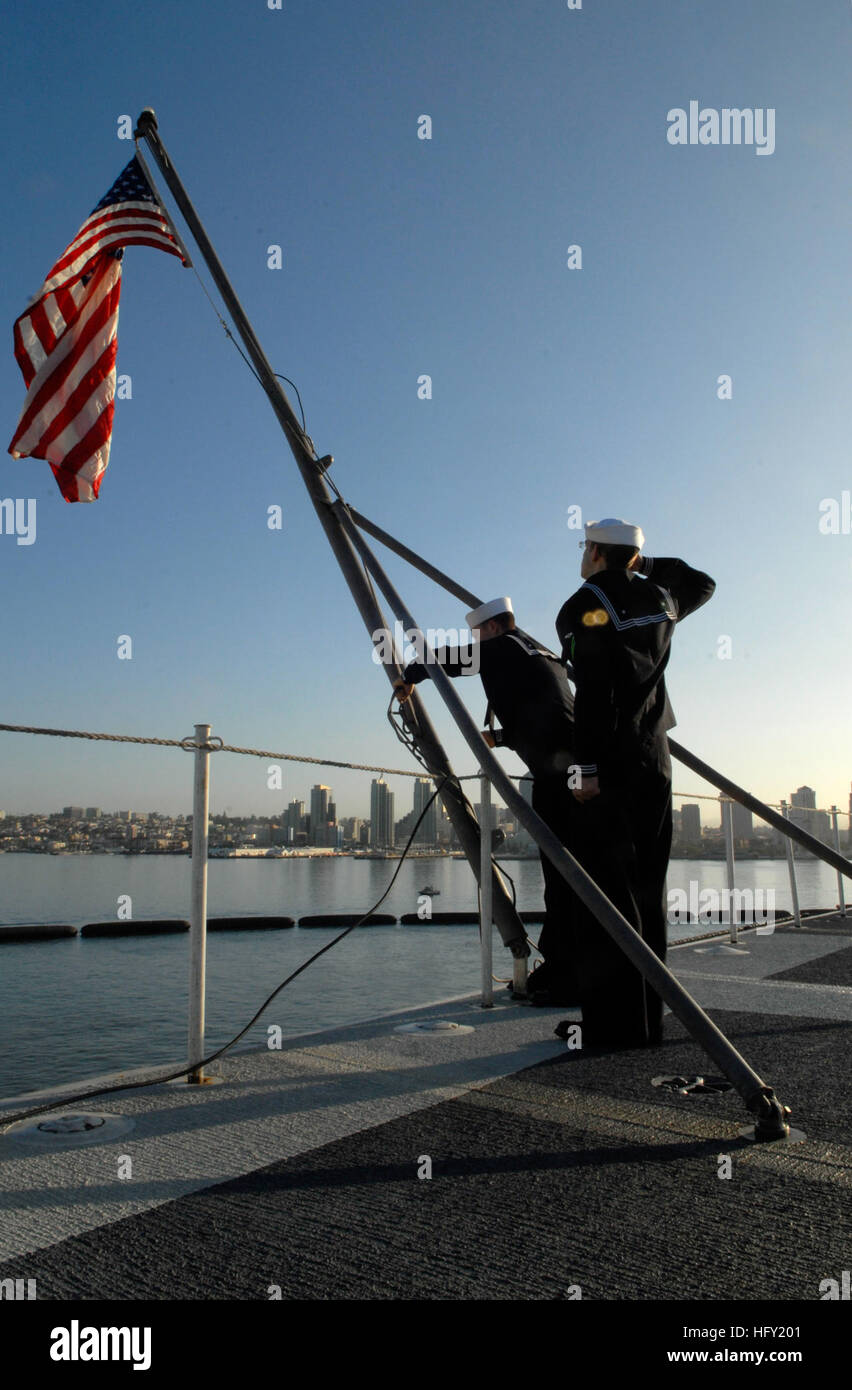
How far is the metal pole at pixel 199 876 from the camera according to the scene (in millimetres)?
2684

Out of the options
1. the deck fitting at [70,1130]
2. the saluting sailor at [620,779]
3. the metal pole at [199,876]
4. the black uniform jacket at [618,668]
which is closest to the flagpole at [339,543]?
the saluting sailor at [620,779]

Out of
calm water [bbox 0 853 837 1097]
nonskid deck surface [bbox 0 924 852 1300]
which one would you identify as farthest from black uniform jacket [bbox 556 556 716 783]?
calm water [bbox 0 853 837 1097]

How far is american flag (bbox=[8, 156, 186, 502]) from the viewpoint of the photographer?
4152 millimetres

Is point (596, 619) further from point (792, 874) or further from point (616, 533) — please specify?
point (792, 874)

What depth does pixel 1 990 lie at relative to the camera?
38.5 ft

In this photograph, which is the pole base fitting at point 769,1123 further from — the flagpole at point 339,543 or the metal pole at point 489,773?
the flagpole at point 339,543

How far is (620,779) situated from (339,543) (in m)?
1.93

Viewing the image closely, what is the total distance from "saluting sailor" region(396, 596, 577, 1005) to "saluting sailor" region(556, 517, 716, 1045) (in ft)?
2.06

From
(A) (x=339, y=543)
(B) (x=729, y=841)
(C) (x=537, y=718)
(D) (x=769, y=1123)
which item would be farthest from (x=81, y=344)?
(B) (x=729, y=841)

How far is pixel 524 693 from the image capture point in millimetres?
3867

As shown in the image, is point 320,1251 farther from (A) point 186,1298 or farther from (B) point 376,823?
(B) point 376,823

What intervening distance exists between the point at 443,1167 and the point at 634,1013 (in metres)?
1.27

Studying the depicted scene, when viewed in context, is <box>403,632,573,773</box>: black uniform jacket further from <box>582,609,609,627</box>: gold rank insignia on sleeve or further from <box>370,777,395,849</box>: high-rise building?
<box>370,777,395,849</box>: high-rise building

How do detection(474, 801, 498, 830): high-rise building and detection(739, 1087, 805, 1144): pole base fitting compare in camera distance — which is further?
detection(474, 801, 498, 830): high-rise building
